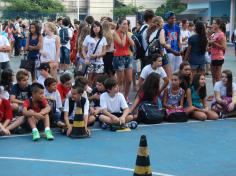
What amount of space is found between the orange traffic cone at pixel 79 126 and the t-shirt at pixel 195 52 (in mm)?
4120

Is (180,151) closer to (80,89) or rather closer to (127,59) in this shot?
(80,89)

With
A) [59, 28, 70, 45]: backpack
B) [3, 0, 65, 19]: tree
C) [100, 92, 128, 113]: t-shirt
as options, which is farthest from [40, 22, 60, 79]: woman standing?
[3, 0, 65, 19]: tree

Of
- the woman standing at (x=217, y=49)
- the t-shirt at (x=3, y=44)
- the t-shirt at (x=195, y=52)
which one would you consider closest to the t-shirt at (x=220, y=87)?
the t-shirt at (x=195, y=52)

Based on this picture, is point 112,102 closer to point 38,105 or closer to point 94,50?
point 38,105

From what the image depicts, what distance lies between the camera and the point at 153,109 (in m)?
10.2

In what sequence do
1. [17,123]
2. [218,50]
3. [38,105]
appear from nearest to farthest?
[17,123] < [38,105] < [218,50]

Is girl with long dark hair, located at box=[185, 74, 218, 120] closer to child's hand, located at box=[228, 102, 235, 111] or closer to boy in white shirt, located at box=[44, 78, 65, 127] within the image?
child's hand, located at box=[228, 102, 235, 111]

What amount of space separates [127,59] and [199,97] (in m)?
1.86

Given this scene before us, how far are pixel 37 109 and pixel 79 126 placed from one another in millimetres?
830

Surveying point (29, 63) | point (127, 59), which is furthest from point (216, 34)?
point (29, 63)

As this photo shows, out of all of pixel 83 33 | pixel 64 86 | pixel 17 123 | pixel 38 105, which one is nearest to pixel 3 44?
pixel 83 33

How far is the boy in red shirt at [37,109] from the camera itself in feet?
29.7

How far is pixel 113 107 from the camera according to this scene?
9.79 m

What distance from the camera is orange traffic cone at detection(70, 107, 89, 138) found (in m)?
8.97
